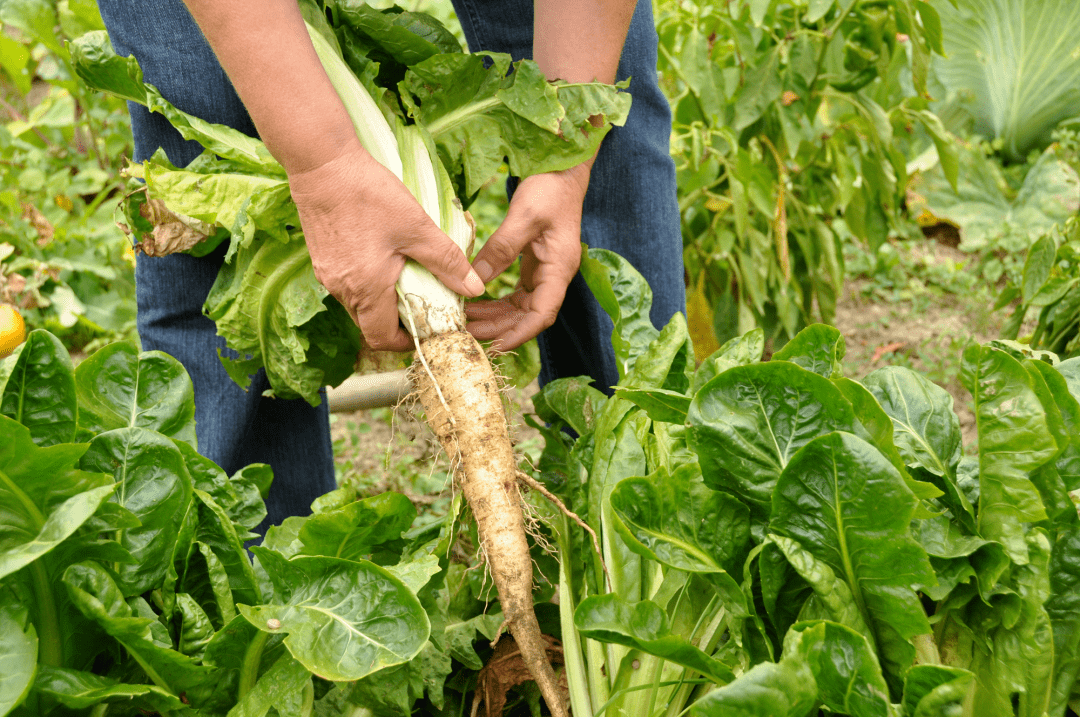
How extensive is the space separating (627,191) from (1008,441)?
3.89ft

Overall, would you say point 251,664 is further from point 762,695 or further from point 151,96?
point 151,96

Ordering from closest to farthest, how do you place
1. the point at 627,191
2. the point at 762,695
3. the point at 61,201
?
the point at 762,695 → the point at 627,191 → the point at 61,201

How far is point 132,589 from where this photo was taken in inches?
33.3

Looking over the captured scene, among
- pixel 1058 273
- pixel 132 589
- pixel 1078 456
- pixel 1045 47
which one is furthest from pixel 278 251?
pixel 1045 47

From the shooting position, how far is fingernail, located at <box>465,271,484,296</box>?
1339 millimetres

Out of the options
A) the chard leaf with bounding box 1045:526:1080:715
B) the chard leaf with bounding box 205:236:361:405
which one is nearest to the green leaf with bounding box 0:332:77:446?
the chard leaf with bounding box 205:236:361:405

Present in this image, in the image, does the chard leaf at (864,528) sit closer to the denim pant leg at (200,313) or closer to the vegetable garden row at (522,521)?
the vegetable garden row at (522,521)

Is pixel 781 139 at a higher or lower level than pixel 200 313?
higher

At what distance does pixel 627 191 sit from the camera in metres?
1.84

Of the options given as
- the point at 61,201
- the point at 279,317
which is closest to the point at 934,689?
the point at 279,317

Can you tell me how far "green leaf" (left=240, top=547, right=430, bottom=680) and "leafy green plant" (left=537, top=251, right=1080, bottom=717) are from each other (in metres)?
0.17

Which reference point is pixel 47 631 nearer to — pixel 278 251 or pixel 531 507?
pixel 531 507

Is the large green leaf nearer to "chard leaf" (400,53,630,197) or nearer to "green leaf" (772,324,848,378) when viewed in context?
"chard leaf" (400,53,630,197)

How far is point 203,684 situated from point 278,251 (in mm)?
797
